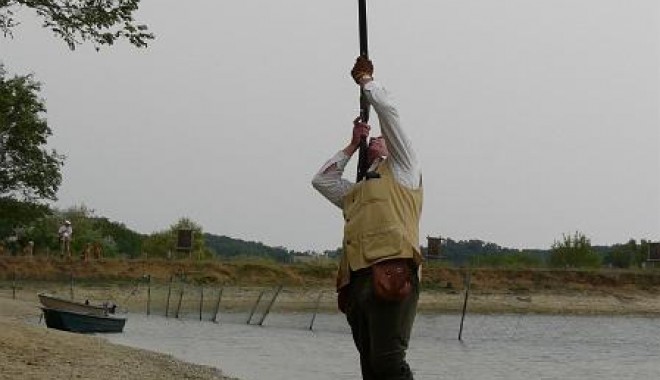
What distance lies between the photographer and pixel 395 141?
450 centimetres

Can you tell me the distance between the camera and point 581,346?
37688mm

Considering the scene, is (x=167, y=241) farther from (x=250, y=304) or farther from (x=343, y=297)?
(x=343, y=297)

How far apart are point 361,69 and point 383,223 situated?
0.79 metres

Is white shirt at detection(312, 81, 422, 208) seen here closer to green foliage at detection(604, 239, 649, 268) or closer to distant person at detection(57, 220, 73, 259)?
distant person at detection(57, 220, 73, 259)

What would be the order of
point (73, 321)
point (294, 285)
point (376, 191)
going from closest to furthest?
1. point (376, 191)
2. point (73, 321)
3. point (294, 285)

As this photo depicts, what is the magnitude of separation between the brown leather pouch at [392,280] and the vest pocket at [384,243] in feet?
0.14

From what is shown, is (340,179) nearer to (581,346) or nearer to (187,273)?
(581,346)

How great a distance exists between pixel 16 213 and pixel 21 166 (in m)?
2.35

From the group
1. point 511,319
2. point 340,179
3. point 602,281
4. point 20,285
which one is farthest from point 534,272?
point 340,179

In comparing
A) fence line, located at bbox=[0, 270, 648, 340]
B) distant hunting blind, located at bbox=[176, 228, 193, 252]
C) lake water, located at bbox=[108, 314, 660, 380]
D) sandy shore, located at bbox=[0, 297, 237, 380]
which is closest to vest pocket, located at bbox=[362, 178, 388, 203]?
sandy shore, located at bbox=[0, 297, 237, 380]

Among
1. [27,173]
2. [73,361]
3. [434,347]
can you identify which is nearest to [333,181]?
[73,361]

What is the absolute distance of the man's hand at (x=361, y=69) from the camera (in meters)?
4.65

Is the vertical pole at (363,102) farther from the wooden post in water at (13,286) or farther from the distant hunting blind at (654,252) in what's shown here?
the distant hunting blind at (654,252)

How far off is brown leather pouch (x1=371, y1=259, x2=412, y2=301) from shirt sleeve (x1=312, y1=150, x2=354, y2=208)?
64 centimetres
